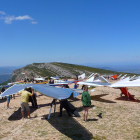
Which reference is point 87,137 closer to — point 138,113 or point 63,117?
point 63,117

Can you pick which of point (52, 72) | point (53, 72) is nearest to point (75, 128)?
point (52, 72)

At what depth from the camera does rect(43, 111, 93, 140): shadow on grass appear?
6.98 meters

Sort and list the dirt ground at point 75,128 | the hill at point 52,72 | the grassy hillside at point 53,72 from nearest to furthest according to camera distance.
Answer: the dirt ground at point 75,128 < the hill at point 52,72 < the grassy hillside at point 53,72

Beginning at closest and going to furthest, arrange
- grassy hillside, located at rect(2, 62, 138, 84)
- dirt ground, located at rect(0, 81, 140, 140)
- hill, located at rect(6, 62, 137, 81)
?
1. dirt ground, located at rect(0, 81, 140, 140)
2. hill, located at rect(6, 62, 137, 81)
3. grassy hillside, located at rect(2, 62, 138, 84)

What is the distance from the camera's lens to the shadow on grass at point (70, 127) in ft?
22.9

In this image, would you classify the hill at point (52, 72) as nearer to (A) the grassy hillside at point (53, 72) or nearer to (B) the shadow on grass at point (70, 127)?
(A) the grassy hillside at point (53, 72)

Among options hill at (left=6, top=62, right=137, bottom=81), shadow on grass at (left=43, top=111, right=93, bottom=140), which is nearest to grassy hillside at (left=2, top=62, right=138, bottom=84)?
hill at (left=6, top=62, right=137, bottom=81)

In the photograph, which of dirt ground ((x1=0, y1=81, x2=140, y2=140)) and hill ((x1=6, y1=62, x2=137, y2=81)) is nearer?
dirt ground ((x1=0, y1=81, x2=140, y2=140))

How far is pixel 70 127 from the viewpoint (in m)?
8.11

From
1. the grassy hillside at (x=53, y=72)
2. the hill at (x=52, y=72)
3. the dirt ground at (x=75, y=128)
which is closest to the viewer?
the dirt ground at (x=75, y=128)

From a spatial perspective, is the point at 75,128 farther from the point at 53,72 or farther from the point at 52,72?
the point at 53,72

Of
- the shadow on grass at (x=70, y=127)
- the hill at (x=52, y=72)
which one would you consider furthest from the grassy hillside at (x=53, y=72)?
the shadow on grass at (x=70, y=127)

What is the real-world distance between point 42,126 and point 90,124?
2950 millimetres

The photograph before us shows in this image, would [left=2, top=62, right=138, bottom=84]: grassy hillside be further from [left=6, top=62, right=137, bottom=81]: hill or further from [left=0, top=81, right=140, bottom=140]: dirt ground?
[left=0, top=81, right=140, bottom=140]: dirt ground
